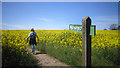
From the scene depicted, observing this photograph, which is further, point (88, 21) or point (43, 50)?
point (43, 50)

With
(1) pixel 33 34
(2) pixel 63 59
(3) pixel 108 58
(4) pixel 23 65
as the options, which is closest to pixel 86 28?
(2) pixel 63 59

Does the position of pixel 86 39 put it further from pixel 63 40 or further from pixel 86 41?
pixel 63 40

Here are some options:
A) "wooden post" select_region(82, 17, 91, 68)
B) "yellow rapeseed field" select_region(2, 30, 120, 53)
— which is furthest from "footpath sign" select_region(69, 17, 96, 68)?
"yellow rapeseed field" select_region(2, 30, 120, 53)

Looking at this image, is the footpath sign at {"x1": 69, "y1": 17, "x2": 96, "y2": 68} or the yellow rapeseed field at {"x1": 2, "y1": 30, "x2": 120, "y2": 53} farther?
the yellow rapeseed field at {"x1": 2, "y1": 30, "x2": 120, "y2": 53}

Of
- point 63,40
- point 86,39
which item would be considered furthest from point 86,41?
point 63,40

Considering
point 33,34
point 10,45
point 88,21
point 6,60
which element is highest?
point 88,21

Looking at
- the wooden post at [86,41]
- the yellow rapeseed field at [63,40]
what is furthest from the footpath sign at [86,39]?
the yellow rapeseed field at [63,40]

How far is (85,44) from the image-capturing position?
155 inches

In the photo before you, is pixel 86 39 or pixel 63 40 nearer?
pixel 86 39

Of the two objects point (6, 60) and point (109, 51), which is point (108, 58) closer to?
point (109, 51)

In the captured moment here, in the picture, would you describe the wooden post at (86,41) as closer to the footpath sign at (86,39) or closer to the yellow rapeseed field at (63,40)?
the footpath sign at (86,39)

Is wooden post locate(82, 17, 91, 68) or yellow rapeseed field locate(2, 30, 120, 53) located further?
yellow rapeseed field locate(2, 30, 120, 53)

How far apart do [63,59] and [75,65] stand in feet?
2.87

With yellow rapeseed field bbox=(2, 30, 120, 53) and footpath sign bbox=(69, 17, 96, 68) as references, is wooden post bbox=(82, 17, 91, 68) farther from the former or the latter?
yellow rapeseed field bbox=(2, 30, 120, 53)
